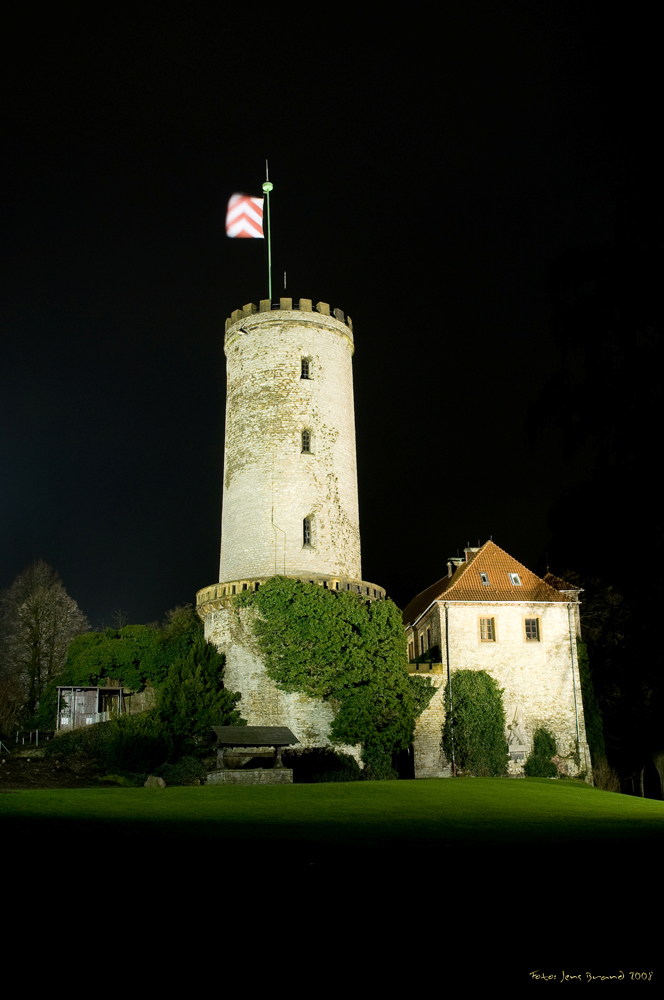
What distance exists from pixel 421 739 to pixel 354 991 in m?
28.0

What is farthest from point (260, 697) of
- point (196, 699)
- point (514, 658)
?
point (514, 658)

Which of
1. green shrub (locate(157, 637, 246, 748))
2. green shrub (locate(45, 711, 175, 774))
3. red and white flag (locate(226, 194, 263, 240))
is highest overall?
red and white flag (locate(226, 194, 263, 240))

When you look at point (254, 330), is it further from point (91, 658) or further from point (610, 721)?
point (610, 721)

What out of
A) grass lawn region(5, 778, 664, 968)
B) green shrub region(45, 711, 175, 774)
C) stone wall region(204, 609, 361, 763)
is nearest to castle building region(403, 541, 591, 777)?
stone wall region(204, 609, 361, 763)

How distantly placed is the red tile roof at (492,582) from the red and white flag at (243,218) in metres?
15.9

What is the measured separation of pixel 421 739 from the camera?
109 ft

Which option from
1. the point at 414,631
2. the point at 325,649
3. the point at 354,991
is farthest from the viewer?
the point at 414,631

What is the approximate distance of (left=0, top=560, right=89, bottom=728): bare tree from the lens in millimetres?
44812

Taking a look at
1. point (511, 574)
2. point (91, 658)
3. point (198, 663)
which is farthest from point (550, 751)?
point (91, 658)

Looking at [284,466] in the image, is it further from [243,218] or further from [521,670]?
[521,670]

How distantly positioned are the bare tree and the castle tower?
14.6m

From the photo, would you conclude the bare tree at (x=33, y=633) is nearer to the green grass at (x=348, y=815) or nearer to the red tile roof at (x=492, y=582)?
the red tile roof at (x=492, y=582)

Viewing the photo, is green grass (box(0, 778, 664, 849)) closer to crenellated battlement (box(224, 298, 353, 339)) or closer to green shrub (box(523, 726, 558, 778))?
green shrub (box(523, 726, 558, 778))

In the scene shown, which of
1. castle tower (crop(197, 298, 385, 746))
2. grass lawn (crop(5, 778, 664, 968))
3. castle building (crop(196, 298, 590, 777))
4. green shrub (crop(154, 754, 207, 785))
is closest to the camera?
grass lawn (crop(5, 778, 664, 968))
